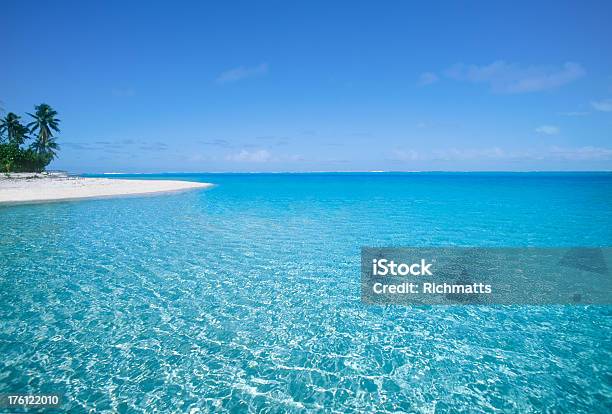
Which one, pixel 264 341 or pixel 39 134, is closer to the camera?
pixel 264 341

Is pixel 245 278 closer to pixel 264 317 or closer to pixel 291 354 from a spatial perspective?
pixel 264 317

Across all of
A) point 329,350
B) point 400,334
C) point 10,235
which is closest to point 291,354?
point 329,350

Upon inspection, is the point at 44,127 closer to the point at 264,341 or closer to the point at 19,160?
the point at 19,160

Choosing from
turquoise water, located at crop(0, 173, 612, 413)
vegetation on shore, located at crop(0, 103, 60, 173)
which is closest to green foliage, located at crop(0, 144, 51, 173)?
vegetation on shore, located at crop(0, 103, 60, 173)

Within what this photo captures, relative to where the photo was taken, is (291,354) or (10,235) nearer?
(291,354)

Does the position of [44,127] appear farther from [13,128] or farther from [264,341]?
[264,341]

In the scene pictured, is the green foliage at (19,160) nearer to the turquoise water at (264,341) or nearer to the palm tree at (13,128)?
the palm tree at (13,128)

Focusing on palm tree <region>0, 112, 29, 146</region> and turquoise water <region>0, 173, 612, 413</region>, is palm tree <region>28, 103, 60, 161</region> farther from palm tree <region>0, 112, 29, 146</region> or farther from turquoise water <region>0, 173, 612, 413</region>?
Answer: turquoise water <region>0, 173, 612, 413</region>

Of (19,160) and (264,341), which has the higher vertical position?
(19,160)

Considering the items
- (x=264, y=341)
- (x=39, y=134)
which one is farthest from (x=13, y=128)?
(x=264, y=341)

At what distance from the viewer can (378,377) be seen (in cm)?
621

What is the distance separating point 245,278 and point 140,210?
22180 mm

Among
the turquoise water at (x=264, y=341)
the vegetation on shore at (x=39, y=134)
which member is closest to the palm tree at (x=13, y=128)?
the vegetation on shore at (x=39, y=134)

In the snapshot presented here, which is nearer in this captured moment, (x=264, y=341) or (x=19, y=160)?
(x=264, y=341)
